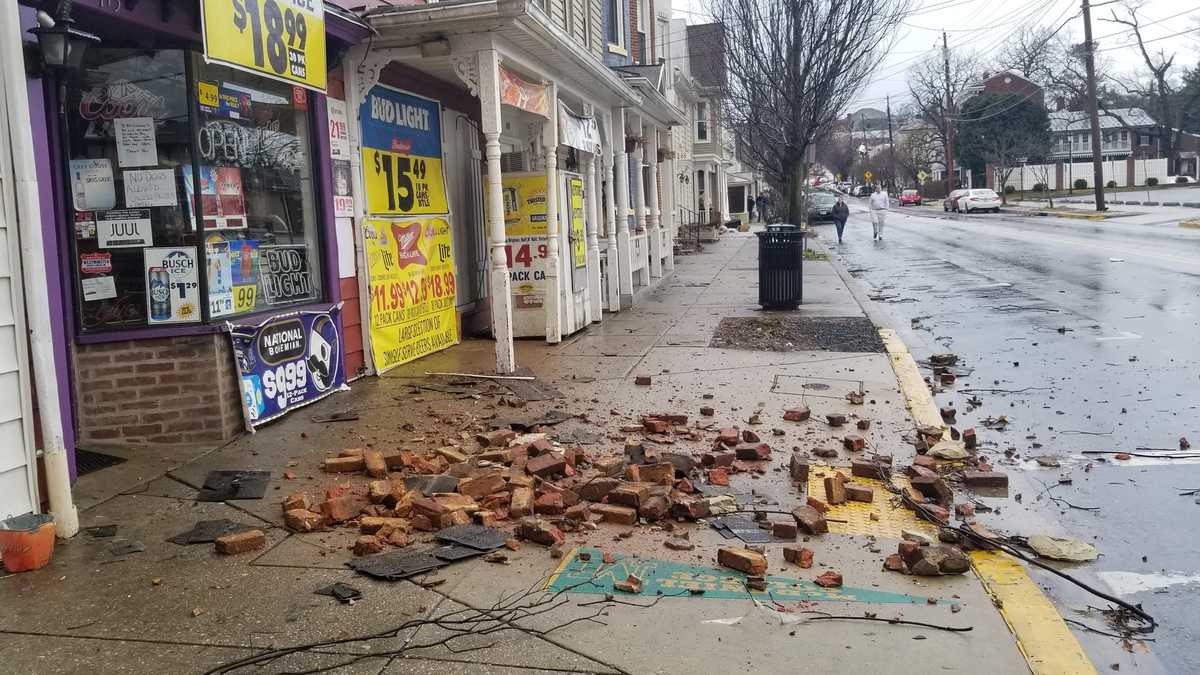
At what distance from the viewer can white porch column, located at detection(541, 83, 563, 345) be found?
11297 mm

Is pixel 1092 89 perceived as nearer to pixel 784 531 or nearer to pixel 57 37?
pixel 784 531

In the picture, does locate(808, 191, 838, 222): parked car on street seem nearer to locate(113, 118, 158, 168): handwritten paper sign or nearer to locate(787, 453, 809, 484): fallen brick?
locate(787, 453, 809, 484): fallen brick

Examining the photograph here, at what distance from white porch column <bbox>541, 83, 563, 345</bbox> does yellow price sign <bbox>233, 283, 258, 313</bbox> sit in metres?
4.32

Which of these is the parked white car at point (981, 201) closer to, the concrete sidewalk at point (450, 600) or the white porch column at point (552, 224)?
the white porch column at point (552, 224)

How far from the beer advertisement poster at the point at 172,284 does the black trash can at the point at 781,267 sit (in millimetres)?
8977

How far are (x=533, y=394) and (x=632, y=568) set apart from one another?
160 inches

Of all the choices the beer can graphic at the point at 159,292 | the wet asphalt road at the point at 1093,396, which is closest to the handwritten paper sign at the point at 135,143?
the beer can graphic at the point at 159,292

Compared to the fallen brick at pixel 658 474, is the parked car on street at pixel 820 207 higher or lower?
higher

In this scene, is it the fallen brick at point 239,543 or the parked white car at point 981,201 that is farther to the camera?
the parked white car at point 981,201

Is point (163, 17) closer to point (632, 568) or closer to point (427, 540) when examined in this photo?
point (427, 540)

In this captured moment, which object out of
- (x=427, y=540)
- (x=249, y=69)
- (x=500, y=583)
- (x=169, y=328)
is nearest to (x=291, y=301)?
(x=169, y=328)

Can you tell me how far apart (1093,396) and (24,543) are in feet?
26.8

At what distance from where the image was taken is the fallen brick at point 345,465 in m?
6.19

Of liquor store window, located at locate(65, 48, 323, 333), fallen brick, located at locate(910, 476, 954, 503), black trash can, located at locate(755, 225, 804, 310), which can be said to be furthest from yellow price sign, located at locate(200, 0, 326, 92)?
black trash can, located at locate(755, 225, 804, 310)
